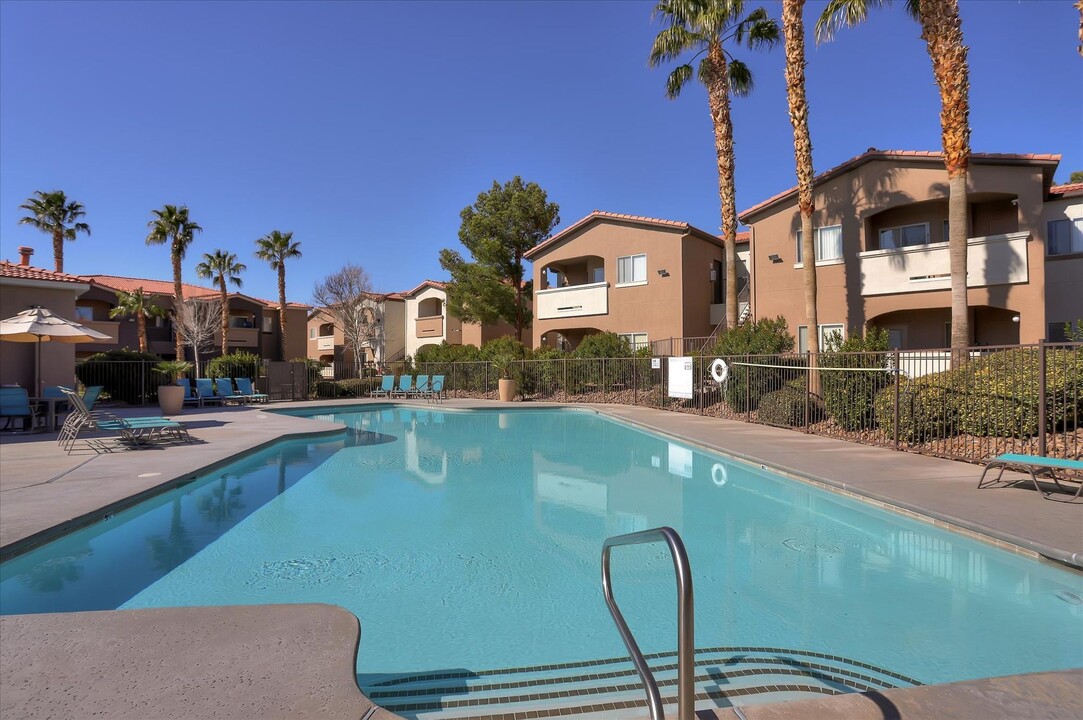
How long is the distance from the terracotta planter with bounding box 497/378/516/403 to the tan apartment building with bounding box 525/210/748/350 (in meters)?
4.20

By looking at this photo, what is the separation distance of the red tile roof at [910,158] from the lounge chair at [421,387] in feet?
51.3

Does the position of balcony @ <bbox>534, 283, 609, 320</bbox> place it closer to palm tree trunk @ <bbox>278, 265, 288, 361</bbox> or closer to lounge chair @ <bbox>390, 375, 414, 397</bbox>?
lounge chair @ <bbox>390, 375, 414, 397</bbox>

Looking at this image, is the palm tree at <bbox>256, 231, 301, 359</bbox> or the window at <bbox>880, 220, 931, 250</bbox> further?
the palm tree at <bbox>256, 231, 301, 359</bbox>

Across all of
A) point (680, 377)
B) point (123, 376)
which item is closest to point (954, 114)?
point (680, 377)

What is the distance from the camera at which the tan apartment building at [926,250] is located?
52.0 feet

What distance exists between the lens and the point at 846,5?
14.9 m

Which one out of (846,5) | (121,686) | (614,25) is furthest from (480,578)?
(614,25)

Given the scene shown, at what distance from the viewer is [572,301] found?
27.3 m

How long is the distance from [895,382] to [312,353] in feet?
156

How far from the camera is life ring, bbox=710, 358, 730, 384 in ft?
56.5

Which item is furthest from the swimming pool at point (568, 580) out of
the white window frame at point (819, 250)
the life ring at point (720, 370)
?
the white window frame at point (819, 250)

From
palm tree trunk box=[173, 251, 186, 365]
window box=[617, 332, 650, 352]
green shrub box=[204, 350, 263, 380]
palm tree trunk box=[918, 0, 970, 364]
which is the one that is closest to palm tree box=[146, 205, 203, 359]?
palm tree trunk box=[173, 251, 186, 365]

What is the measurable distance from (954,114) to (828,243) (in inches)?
244

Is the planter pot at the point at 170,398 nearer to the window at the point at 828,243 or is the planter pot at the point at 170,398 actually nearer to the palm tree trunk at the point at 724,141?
the palm tree trunk at the point at 724,141
